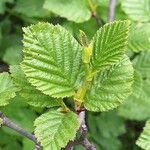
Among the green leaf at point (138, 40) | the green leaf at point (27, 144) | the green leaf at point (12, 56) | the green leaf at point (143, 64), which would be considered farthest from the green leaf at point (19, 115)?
the green leaf at point (138, 40)

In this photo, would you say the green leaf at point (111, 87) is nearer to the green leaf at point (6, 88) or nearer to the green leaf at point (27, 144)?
the green leaf at point (6, 88)

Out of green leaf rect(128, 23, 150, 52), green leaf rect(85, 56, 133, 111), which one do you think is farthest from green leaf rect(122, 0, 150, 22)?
green leaf rect(85, 56, 133, 111)

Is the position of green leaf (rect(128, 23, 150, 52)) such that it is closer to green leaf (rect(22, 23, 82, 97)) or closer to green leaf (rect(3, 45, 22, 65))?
green leaf (rect(22, 23, 82, 97))

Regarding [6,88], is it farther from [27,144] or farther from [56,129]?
[27,144]

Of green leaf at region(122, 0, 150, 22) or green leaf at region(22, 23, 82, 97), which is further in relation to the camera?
green leaf at region(122, 0, 150, 22)

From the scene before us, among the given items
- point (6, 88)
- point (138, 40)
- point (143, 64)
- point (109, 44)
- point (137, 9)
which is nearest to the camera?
point (109, 44)

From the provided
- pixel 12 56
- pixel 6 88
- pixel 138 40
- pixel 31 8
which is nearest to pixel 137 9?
pixel 138 40
